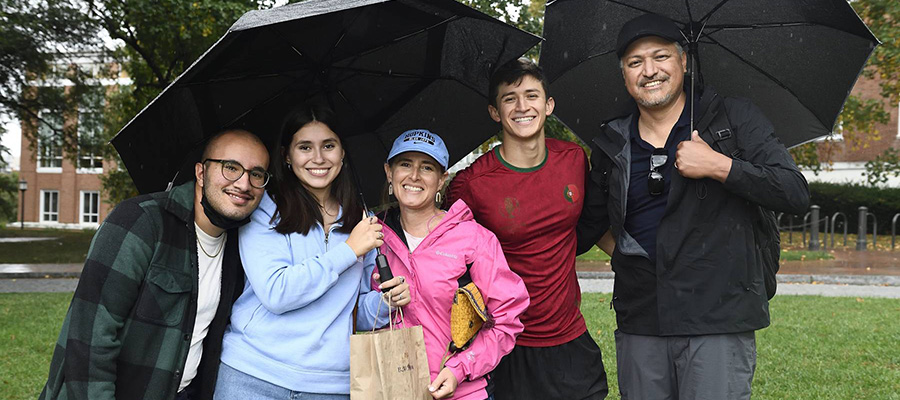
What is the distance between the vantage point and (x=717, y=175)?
307cm

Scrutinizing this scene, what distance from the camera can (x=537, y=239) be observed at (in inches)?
142

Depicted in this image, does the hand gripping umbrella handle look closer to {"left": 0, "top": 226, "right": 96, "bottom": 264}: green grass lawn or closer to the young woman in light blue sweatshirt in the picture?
the young woman in light blue sweatshirt

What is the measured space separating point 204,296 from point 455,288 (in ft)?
3.60

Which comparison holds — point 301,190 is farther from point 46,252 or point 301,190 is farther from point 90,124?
point 90,124

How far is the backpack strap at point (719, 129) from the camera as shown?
3.25 m

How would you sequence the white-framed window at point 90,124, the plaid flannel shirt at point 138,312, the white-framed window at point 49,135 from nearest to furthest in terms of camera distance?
1. the plaid flannel shirt at point 138,312
2. the white-framed window at point 49,135
3. the white-framed window at point 90,124

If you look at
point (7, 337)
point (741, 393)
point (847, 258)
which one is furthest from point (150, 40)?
point (847, 258)

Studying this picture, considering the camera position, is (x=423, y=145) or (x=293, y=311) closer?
(x=293, y=311)

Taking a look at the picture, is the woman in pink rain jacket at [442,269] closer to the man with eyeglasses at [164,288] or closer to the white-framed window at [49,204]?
the man with eyeglasses at [164,288]

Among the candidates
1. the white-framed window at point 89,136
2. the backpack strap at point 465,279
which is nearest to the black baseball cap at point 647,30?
the backpack strap at point 465,279

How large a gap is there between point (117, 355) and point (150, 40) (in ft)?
55.0

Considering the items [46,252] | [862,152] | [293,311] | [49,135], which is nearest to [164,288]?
[293,311]

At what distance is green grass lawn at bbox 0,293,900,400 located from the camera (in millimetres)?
6480

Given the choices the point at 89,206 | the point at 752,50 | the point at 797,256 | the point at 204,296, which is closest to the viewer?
the point at 204,296
